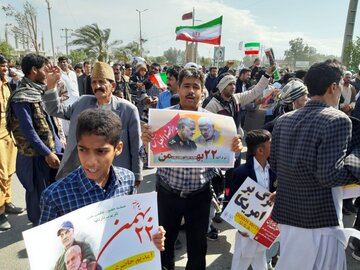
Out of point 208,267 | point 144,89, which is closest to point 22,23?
point 144,89

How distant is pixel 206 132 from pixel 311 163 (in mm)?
692

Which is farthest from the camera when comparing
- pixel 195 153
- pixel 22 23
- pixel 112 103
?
pixel 22 23

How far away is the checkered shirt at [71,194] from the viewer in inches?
51.7

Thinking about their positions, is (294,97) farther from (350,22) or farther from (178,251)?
(350,22)

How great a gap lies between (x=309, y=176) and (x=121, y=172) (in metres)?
1.11

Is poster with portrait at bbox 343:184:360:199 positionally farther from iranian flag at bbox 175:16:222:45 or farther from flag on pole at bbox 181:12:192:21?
flag on pole at bbox 181:12:192:21

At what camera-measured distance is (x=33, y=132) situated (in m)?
2.93

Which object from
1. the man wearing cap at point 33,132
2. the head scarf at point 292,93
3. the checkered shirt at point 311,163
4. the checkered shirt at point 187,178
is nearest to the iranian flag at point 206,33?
the head scarf at point 292,93

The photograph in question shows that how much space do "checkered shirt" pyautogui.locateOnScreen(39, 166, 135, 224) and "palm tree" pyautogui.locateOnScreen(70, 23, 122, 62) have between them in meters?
25.8

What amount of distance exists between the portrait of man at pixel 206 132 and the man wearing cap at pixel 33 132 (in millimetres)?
1764

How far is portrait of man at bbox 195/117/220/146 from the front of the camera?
205cm

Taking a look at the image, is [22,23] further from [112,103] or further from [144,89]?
[112,103]

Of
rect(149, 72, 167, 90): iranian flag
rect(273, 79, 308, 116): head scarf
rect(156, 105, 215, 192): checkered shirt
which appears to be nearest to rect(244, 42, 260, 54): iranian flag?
rect(149, 72, 167, 90): iranian flag

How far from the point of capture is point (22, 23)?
108 ft
